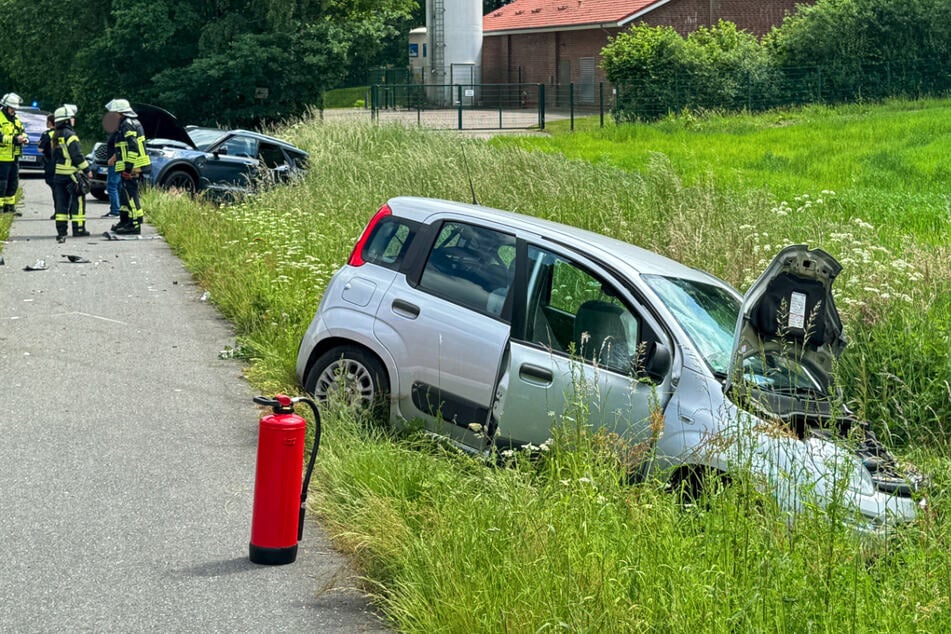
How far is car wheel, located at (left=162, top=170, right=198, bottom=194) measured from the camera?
24.7m

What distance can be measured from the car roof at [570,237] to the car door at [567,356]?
0.12 metres

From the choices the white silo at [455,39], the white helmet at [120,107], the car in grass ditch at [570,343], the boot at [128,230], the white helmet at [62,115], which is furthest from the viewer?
the white silo at [455,39]

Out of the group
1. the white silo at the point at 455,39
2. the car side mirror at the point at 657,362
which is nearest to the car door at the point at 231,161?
the car side mirror at the point at 657,362

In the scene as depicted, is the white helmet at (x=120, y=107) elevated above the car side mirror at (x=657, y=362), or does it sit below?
above

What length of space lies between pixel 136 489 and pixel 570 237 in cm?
295

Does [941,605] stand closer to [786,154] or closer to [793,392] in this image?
[793,392]

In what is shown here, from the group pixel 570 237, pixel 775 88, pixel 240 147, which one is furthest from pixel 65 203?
pixel 775 88

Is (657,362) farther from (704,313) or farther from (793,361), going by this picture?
(704,313)

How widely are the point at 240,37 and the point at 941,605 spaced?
46.9 metres

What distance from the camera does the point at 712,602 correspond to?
435 cm

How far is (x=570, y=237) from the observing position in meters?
7.78

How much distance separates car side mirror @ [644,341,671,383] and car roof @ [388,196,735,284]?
603mm

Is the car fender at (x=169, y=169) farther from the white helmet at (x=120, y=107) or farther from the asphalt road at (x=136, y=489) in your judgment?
the asphalt road at (x=136, y=489)

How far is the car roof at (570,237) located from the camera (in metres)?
7.57
